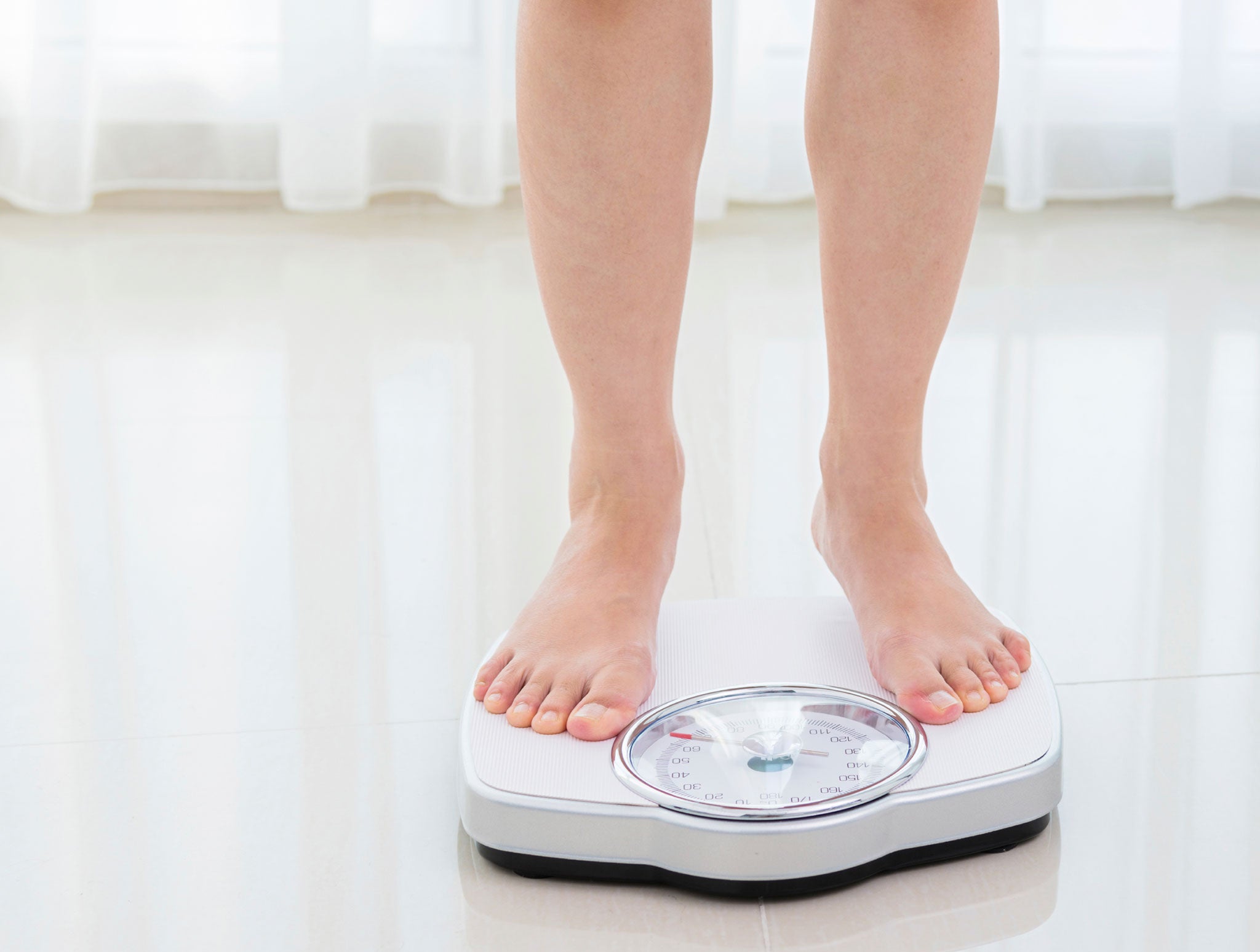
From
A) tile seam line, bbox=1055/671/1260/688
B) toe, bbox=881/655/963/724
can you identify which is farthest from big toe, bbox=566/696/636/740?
tile seam line, bbox=1055/671/1260/688

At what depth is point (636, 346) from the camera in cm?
87

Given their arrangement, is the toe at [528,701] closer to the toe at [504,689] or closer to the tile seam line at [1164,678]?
the toe at [504,689]

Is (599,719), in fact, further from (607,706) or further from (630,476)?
(630,476)

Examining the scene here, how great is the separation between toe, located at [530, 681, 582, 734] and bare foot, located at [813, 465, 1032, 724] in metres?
0.18

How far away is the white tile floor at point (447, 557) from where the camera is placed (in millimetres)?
722

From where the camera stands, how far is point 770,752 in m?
0.75

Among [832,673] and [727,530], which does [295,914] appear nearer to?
[832,673]

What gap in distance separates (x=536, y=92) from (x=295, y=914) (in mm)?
478

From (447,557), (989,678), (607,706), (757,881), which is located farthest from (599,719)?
(447,557)

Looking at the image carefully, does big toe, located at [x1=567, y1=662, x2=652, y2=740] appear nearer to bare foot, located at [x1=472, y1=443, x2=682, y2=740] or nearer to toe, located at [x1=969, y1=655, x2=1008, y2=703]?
bare foot, located at [x1=472, y1=443, x2=682, y2=740]

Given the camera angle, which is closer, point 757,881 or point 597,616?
point 757,881

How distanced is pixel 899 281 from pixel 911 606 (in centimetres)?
20

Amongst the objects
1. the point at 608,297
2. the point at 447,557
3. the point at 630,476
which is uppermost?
the point at 608,297

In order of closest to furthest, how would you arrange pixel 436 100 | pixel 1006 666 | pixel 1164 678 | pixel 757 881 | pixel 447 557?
pixel 757 881 < pixel 1006 666 < pixel 1164 678 < pixel 447 557 < pixel 436 100
